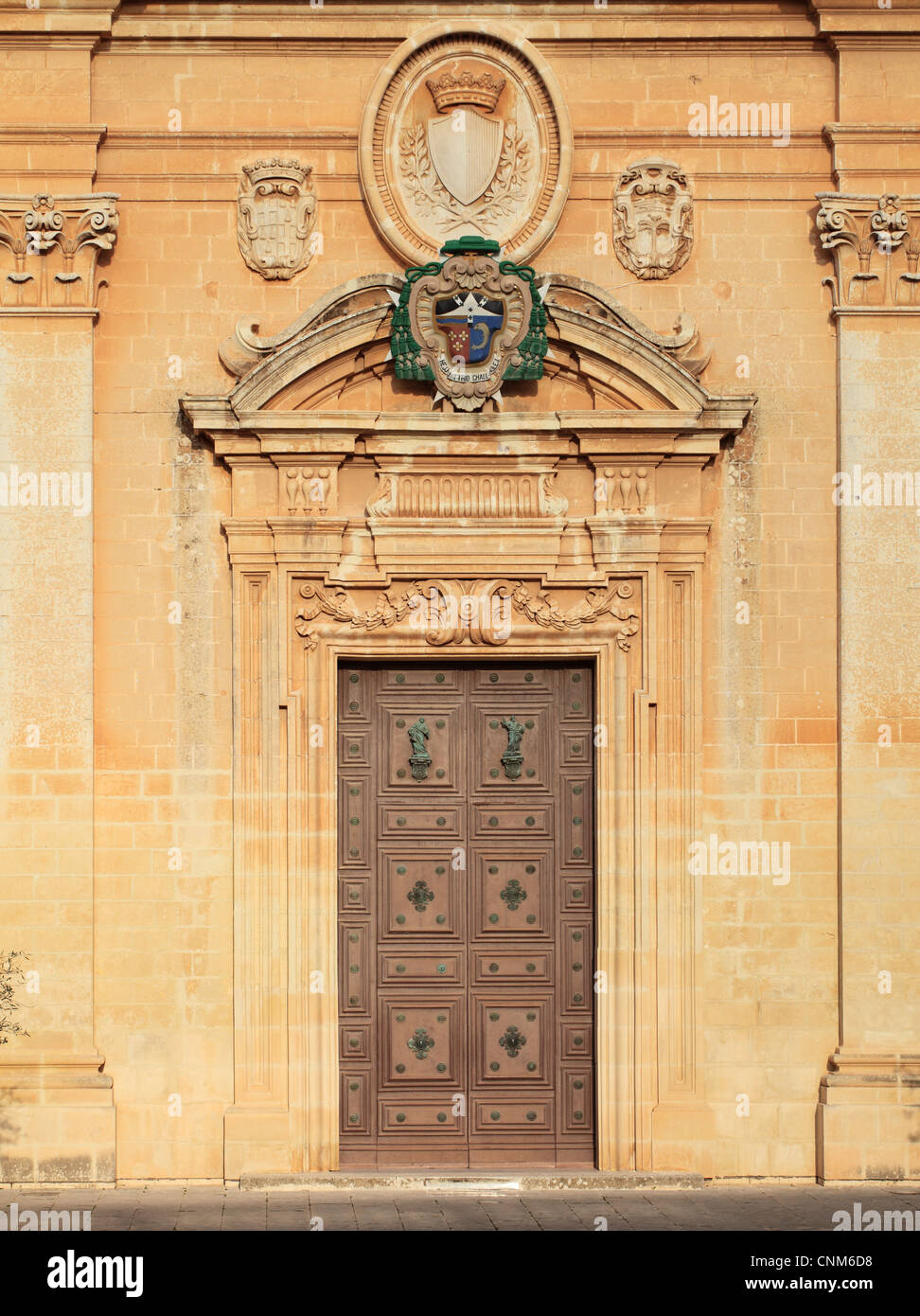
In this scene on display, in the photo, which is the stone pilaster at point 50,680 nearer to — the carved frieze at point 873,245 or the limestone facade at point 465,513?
the limestone facade at point 465,513

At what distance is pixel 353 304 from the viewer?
14125 mm

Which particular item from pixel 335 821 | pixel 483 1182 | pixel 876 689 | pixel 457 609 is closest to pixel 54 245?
pixel 457 609

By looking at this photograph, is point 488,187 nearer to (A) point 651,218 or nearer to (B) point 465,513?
(A) point 651,218

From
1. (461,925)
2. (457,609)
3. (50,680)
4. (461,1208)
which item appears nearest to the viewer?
(461,1208)

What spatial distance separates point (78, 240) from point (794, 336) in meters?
4.94

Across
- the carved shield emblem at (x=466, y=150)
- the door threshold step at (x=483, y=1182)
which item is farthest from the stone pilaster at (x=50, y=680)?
the carved shield emblem at (x=466, y=150)

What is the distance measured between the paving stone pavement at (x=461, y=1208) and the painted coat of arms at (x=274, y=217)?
622 centimetres

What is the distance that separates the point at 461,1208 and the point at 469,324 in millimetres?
5842

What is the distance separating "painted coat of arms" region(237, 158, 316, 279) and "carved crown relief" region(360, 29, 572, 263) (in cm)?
47

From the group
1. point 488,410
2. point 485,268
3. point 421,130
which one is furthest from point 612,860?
point 421,130

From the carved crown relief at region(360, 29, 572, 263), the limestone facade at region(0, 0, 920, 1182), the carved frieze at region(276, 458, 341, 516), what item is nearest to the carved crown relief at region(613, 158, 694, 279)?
the limestone facade at region(0, 0, 920, 1182)

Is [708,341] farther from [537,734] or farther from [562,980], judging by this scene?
[562,980]

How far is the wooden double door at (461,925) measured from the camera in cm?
1425

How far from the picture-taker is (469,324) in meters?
14.1
